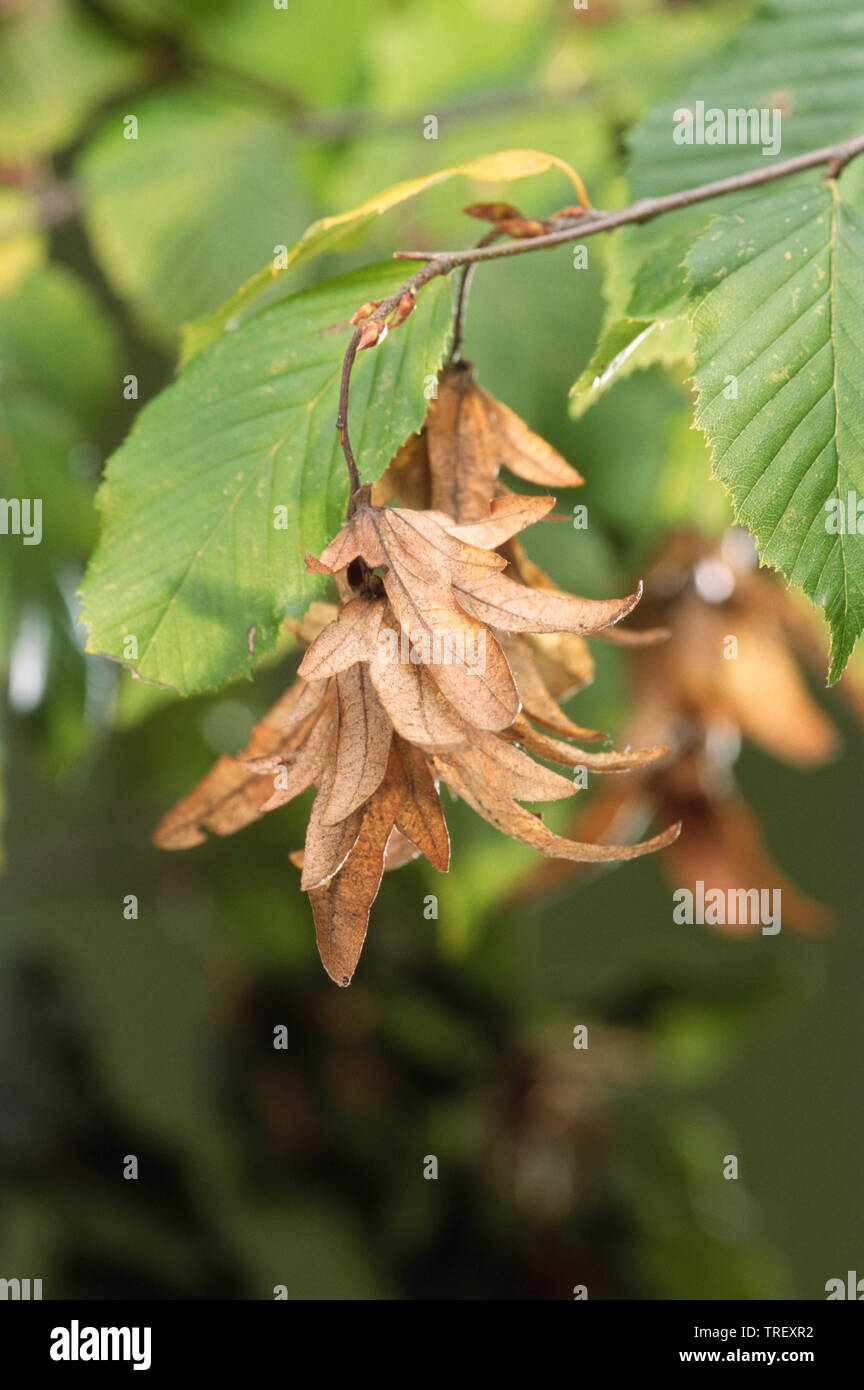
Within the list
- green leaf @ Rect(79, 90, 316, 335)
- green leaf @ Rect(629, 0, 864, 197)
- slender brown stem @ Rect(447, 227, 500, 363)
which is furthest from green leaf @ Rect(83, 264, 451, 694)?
green leaf @ Rect(79, 90, 316, 335)

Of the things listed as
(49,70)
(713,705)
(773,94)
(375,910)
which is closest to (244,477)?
(773,94)

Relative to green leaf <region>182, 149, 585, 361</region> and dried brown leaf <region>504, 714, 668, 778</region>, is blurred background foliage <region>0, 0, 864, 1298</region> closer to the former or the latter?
green leaf <region>182, 149, 585, 361</region>

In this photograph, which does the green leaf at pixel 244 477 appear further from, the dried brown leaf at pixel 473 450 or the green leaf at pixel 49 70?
the green leaf at pixel 49 70

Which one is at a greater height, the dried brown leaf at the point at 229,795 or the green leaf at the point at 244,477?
the green leaf at the point at 244,477

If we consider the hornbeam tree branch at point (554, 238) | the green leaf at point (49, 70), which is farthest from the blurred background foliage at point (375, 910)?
the hornbeam tree branch at point (554, 238)
